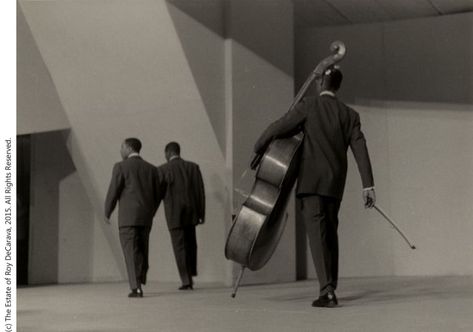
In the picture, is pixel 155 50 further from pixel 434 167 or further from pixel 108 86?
pixel 434 167

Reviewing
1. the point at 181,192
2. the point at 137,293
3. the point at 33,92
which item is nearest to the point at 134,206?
the point at 137,293

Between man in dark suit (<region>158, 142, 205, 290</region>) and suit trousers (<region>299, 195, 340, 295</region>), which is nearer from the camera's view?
suit trousers (<region>299, 195, 340, 295</region>)

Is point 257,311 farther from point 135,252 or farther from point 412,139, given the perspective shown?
point 412,139

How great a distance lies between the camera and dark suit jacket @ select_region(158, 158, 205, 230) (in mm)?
8594

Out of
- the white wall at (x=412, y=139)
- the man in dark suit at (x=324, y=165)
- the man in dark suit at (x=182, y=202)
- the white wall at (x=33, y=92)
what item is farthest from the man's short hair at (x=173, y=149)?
the man in dark suit at (x=324, y=165)

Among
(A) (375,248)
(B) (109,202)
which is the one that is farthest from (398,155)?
(B) (109,202)

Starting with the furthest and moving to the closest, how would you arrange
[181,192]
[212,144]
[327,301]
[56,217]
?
[56,217]
[212,144]
[181,192]
[327,301]

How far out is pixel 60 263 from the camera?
11.5 metres

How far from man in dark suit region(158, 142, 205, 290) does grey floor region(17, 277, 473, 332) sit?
0.59 metres

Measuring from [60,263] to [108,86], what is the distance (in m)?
2.94

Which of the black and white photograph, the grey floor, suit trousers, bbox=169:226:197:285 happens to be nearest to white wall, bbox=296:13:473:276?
the black and white photograph

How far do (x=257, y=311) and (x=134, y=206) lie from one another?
8.00 ft

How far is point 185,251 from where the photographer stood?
8.62 m

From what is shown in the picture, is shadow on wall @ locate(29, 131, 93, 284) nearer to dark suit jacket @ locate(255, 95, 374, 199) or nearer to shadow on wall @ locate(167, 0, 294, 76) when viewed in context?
shadow on wall @ locate(167, 0, 294, 76)
